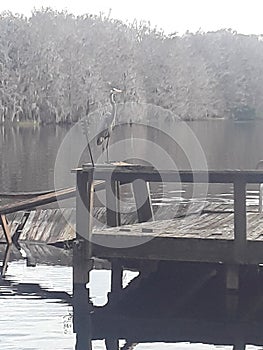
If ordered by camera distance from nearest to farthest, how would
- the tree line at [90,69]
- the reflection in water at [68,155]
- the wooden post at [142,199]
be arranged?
the wooden post at [142,199]
the reflection in water at [68,155]
the tree line at [90,69]

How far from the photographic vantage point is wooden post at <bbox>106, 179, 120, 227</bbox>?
1212 cm

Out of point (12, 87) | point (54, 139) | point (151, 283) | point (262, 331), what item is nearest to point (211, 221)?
point (151, 283)

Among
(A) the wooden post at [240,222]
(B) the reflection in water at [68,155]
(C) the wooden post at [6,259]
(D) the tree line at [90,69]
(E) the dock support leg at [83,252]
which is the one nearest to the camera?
(A) the wooden post at [240,222]

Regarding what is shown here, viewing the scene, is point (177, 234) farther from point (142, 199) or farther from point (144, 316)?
point (142, 199)

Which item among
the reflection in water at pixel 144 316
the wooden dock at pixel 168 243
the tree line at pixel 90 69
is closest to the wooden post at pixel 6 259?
the reflection in water at pixel 144 316

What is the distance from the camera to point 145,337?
33.8 ft

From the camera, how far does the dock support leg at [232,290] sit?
34.6ft

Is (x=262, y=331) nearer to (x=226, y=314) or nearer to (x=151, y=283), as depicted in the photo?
(x=226, y=314)

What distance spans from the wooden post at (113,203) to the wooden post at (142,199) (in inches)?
10.6

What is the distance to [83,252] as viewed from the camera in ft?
35.2

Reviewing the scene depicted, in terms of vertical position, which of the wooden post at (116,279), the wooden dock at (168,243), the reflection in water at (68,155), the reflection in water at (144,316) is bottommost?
the reflection in water at (68,155)

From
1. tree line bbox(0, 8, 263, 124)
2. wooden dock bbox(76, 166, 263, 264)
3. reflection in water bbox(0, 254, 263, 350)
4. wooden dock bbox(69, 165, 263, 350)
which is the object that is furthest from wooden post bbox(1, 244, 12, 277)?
tree line bbox(0, 8, 263, 124)

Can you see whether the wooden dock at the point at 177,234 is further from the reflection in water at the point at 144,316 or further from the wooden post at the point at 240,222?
the reflection in water at the point at 144,316

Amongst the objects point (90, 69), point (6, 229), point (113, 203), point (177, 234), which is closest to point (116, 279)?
point (113, 203)
